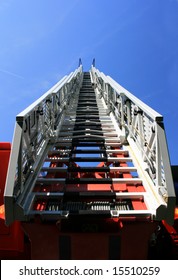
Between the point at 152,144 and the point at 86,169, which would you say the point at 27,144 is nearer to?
the point at 86,169

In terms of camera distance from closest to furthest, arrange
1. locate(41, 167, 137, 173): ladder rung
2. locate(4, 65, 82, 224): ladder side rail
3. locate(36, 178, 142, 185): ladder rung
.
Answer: locate(4, 65, 82, 224): ladder side rail
locate(36, 178, 142, 185): ladder rung
locate(41, 167, 137, 173): ladder rung

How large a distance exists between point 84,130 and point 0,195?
2482mm

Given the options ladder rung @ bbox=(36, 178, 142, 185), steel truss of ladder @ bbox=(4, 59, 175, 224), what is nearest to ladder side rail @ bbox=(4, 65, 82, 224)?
steel truss of ladder @ bbox=(4, 59, 175, 224)

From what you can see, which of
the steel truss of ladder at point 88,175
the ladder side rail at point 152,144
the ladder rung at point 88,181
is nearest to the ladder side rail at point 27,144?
the steel truss of ladder at point 88,175

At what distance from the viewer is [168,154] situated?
3.15m

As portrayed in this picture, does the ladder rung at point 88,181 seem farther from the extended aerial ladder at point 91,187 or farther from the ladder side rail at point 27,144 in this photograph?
the ladder side rail at point 27,144

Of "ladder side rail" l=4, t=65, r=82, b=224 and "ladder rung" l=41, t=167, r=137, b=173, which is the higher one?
"ladder side rail" l=4, t=65, r=82, b=224

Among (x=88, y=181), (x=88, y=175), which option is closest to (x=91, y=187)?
(x=88, y=181)

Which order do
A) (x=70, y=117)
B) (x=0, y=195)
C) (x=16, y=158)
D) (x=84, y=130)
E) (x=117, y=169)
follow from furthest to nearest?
(x=70, y=117) < (x=84, y=130) < (x=117, y=169) < (x=0, y=195) < (x=16, y=158)

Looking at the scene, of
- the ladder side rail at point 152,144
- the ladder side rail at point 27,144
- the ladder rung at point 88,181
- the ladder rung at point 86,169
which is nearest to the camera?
the ladder side rail at point 27,144

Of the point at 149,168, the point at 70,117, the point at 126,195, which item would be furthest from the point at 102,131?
the point at 126,195

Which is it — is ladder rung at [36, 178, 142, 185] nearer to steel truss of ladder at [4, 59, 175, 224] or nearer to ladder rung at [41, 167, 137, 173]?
steel truss of ladder at [4, 59, 175, 224]

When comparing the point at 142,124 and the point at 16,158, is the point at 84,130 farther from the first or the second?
the point at 16,158

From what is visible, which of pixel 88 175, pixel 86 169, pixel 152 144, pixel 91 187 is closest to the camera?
pixel 152 144
